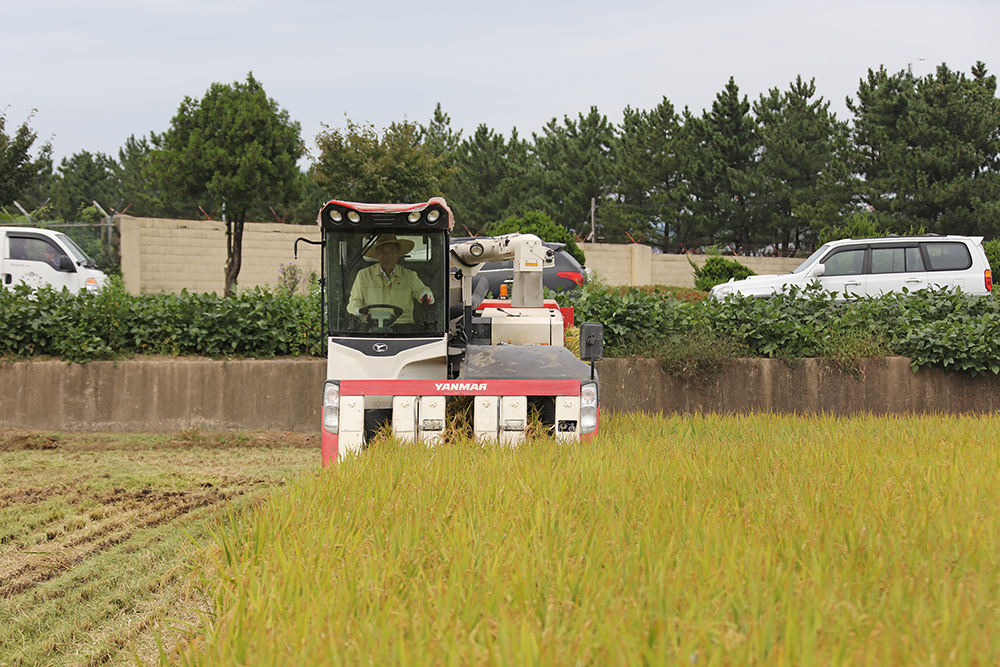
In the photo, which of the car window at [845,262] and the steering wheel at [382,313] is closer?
the steering wheel at [382,313]

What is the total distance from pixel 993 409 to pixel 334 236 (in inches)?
359

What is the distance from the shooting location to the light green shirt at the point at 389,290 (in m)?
6.96

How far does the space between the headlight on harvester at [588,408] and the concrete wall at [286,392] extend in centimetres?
466

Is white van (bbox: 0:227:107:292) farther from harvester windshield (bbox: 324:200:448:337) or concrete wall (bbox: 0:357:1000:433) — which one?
harvester windshield (bbox: 324:200:448:337)

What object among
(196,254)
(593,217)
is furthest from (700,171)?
(196,254)

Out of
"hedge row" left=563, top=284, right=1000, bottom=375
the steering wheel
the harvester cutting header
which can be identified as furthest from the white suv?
the steering wheel

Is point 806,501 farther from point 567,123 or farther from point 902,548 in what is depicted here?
point 567,123

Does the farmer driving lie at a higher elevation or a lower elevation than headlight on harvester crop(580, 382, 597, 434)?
higher

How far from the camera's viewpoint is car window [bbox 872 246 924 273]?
14.6m

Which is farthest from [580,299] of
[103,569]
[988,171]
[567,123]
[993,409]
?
[567,123]

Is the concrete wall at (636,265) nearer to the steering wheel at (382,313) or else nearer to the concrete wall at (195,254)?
the concrete wall at (195,254)

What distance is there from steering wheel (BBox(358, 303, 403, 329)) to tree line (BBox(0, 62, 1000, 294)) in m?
20.1

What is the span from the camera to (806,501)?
12.2ft

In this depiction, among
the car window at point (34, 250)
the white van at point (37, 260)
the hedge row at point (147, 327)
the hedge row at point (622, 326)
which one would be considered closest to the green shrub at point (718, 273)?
the hedge row at point (622, 326)
